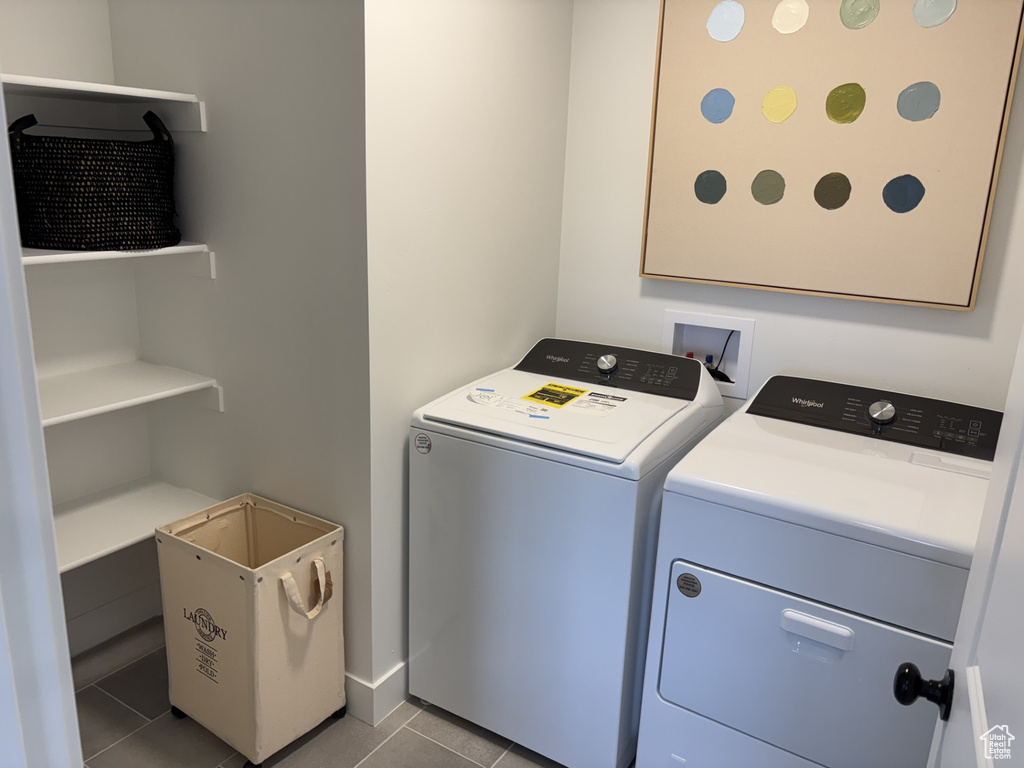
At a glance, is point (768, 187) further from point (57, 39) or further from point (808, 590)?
point (57, 39)

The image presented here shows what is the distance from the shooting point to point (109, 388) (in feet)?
6.55

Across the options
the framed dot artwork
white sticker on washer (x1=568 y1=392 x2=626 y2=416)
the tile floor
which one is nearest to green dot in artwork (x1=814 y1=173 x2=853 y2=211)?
the framed dot artwork

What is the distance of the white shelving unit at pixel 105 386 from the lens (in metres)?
1.85

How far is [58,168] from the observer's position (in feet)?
5.64

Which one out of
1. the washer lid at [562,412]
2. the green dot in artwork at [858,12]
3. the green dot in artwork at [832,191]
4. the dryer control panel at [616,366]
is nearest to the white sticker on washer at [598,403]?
the washer lid at [562,412]

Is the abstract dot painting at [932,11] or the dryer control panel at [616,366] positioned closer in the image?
the abstract dot painting at [932,11]

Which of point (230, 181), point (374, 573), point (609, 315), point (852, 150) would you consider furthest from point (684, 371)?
point (230, 181)

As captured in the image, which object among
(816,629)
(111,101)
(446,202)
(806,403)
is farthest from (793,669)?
(111,101)

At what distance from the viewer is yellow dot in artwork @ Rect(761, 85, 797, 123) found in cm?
198

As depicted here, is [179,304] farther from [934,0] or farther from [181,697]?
[934,0]

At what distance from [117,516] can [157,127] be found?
1.04 metres

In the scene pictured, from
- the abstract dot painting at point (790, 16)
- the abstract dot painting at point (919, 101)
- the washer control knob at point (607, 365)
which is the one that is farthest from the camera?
the washer control knob at point (607, 365)

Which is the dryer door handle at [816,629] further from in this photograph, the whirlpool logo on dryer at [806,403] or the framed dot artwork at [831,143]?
the framed dot artwork at [831,143]

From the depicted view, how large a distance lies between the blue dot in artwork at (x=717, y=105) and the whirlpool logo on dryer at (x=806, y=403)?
776 millimetres
